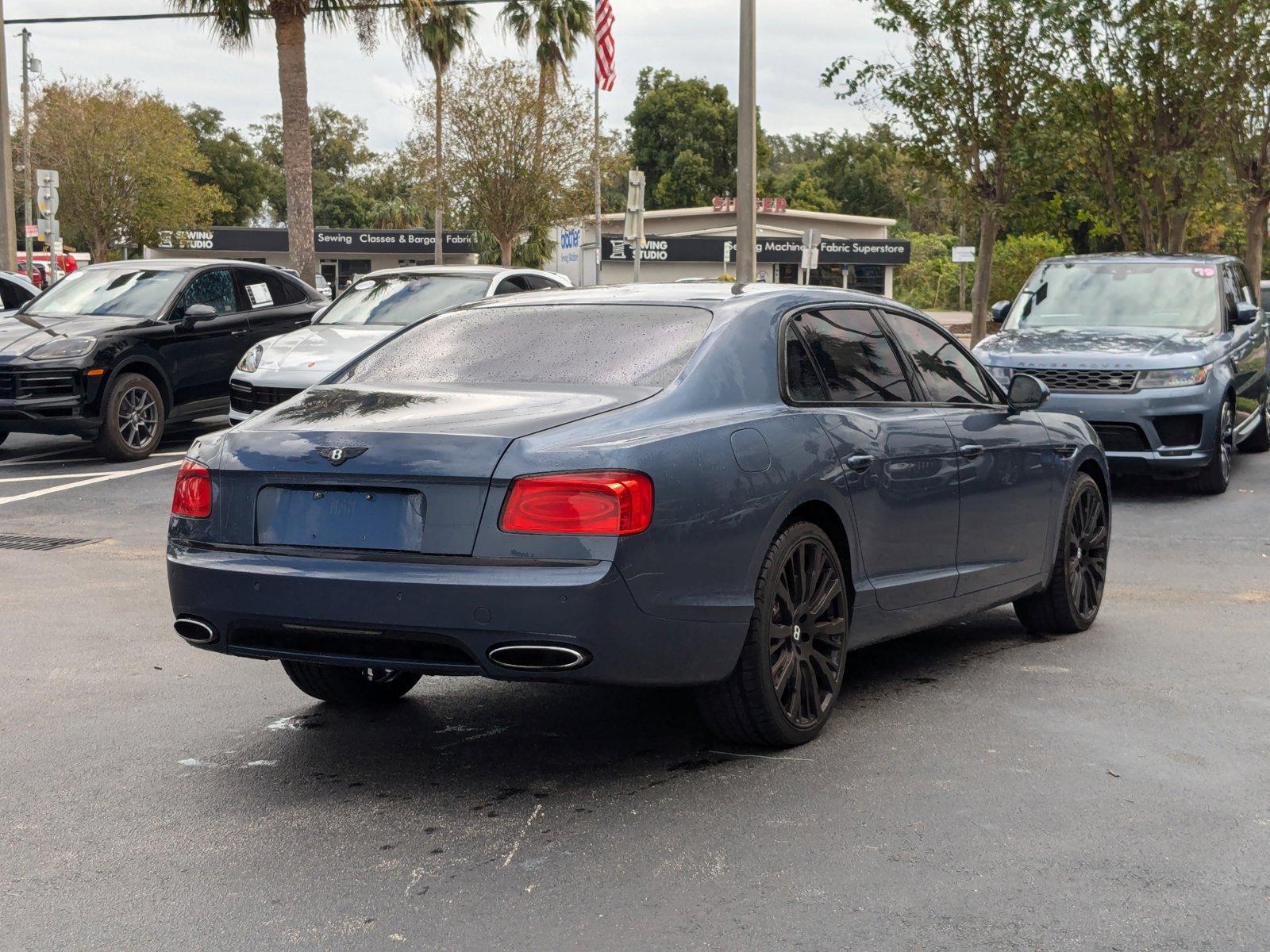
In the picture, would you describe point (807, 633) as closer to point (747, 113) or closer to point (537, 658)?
point (537, 658)

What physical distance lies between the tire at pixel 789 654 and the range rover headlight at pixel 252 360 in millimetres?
8862

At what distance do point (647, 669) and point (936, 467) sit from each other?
1888mm

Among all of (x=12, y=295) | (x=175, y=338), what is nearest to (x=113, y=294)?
(x=175, y=338)

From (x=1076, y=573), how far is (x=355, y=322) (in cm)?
848

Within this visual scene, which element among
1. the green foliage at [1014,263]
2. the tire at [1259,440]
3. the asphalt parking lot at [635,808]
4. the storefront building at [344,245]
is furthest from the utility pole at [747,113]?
the storefront building at [344,245]

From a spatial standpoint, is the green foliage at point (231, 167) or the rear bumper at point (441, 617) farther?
the green foliage at point (231, 167)

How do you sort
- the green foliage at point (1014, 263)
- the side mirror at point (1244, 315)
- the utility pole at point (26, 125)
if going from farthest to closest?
the utility pole at point (26, 125) → the green foliage at point (1014, 263) → the side mirror at point (1244, 315)

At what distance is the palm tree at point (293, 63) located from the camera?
946 inches

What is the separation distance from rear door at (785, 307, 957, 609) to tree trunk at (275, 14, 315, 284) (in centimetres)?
1892

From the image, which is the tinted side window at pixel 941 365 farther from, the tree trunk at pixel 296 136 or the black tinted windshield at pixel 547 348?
the tree trunk at pixel 296 136

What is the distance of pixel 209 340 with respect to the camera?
14938 millimetres

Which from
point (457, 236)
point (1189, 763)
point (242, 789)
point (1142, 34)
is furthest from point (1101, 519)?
point (457, 236)

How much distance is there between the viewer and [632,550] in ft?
14.6

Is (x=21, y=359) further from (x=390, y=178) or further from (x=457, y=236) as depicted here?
(x=457, y=236)
